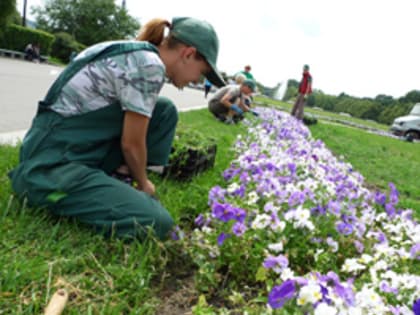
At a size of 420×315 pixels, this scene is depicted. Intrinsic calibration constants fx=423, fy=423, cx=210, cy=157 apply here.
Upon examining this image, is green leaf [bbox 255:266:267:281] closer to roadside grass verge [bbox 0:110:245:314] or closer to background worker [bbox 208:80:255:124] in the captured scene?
roadside grass verge [bbox 0:110:245:314]

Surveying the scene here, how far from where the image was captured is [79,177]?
225 centimetres

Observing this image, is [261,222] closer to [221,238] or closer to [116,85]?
[221,238]

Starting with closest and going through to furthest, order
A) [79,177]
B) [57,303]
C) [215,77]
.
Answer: [57,303] → [79,177] → [215,77]

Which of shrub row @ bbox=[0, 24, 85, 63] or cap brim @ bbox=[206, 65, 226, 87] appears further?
shrub row @ bbox=[0, 24, 85, 63]

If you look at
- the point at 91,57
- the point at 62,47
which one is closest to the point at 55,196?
the point at 91,57

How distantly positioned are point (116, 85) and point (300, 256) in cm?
138

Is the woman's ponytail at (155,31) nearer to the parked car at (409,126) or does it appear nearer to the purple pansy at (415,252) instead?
the purple pansy at (415,252)

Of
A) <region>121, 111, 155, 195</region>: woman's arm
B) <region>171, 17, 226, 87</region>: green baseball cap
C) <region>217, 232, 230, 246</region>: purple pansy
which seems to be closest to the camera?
<region>217, 232, 230, 246</region>: purple pansy

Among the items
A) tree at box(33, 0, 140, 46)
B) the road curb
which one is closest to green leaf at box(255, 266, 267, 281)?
the road curb

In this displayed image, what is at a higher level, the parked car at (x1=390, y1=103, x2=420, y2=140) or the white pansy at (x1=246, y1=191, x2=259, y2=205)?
the white pansy at (x1=246, y1=191, x2=259, y2=205)

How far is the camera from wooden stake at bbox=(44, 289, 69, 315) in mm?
1481

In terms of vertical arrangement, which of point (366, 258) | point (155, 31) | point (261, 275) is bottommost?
point (261, 275)

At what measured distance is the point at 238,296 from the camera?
1811 mm

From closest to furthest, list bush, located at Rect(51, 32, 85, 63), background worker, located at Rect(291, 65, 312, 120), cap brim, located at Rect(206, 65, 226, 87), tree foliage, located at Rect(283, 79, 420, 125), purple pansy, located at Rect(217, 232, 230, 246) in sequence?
purple pansy, located at Rect(217, 232, 230, 246) < cap brim, located at Rect(206, 65, 226, 87) < background worker, located at Rect(291, 65, 312, 120) < bush, located at Rect(51, 32, 85, 63) < tree foliage, located at Rect(283, 79, 420, 125)
